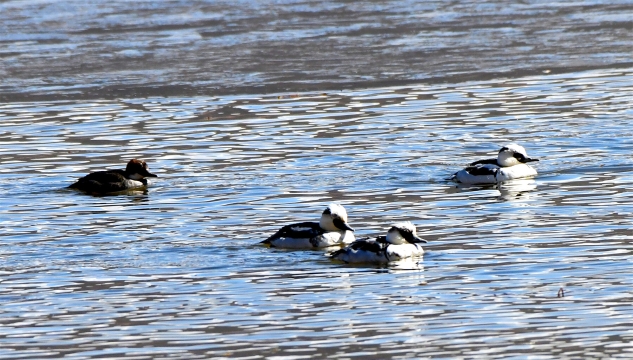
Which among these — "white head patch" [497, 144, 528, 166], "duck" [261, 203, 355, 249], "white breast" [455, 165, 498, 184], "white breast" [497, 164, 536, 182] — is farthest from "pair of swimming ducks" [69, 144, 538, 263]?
"white head patch" [497, 144, 528, 166]

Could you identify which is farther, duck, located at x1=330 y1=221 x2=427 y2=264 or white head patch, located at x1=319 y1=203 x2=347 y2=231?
white head patch, located at x1=319 y1=203 x2=347 y2=231

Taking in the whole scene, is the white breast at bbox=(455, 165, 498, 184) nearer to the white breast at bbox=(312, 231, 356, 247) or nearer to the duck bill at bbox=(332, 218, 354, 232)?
the white breast at bbox=(312, 231, 356, 247)

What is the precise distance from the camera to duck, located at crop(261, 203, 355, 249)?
11547 mm

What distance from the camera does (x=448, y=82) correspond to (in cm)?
2212

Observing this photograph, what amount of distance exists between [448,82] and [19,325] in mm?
13770

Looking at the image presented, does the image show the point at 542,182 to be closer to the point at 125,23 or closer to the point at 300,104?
the point at 300,104

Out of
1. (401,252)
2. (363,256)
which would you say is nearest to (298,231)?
(363,256)

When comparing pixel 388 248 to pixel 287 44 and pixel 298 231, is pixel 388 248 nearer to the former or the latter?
pixel 298 231

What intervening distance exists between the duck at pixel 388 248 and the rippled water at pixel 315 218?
0.17 m

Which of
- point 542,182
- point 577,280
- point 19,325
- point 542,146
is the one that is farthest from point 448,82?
point 19,325

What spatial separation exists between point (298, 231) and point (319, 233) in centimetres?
27

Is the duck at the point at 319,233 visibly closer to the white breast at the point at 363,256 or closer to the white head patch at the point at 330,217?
the white head patch at the point at 330,217

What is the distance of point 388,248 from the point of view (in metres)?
11.2

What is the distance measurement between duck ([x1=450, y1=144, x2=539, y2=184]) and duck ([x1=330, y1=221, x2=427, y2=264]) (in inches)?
137
